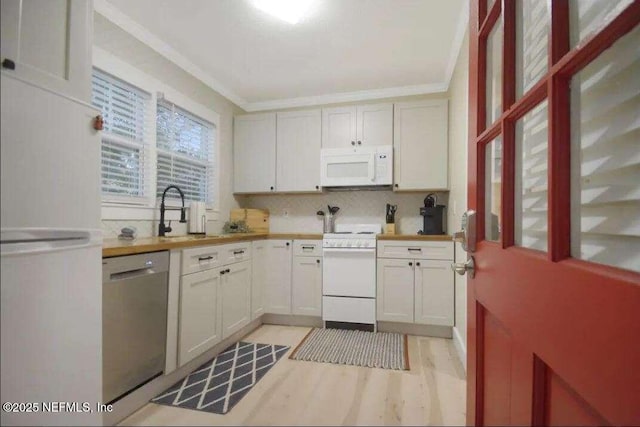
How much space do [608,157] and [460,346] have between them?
2306mm

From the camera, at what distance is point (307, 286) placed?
10.1ft

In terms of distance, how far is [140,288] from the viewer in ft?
5.26

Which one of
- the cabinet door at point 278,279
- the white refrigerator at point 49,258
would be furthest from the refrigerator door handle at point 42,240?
the cabinet door at point 278,279

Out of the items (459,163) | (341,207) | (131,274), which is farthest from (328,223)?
(131,274)

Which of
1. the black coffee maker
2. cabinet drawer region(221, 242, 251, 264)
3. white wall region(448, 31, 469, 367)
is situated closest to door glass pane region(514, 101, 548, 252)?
white wall region(448, 31, 469, 367)

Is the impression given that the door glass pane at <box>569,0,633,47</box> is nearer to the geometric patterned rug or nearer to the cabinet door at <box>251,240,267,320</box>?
the geometric patterned rug

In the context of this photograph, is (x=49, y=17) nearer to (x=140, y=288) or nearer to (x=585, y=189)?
(x=140, y=288)

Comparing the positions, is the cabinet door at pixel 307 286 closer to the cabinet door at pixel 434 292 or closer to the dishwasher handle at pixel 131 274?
the cabinet door at pixel 434 292

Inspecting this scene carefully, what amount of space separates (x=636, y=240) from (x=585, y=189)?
0.29 ft

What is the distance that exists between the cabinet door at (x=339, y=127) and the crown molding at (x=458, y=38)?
3.15 ft

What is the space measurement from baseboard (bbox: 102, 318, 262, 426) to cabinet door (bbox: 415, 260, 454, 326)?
69.1 inches

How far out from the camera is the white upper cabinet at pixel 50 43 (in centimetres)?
87

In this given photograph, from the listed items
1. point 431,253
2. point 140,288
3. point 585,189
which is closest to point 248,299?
point 140,288

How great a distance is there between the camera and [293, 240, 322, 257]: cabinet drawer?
3.07m
